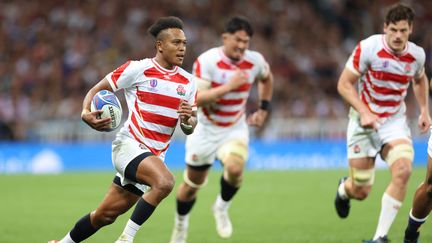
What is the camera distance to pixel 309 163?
62.5ft

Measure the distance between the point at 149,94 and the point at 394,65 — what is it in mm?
2774

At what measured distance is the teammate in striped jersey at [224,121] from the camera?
8.85 m

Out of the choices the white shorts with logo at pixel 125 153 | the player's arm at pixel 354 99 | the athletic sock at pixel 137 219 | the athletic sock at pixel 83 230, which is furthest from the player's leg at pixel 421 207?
the athletic sock at pixel 83 230

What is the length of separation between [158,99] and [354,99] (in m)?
2.20

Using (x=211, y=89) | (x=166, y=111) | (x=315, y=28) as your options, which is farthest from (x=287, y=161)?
(x=166, y=111)

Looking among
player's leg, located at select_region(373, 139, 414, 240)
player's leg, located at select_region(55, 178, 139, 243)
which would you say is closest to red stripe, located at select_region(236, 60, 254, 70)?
player's leg, located at select_region(373, 139, 414, 240)

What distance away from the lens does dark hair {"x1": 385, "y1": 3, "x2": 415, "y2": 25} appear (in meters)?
7.68

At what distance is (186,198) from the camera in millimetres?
8672

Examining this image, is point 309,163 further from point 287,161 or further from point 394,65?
point 394,65

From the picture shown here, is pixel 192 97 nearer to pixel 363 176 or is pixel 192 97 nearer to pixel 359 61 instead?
pixel 359 61

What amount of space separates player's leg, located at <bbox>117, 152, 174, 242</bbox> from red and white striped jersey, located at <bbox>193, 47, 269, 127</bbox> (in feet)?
9.16

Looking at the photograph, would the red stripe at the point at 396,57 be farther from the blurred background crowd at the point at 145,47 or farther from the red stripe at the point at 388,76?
the blurred background crowd at the point at 145,47

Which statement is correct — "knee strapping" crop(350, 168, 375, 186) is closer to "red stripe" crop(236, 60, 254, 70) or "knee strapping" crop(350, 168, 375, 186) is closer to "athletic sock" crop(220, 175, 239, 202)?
"athletic sock" crop(220, 175, 239, 202)

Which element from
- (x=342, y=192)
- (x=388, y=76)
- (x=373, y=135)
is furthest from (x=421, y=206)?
(x=342, y=192)
